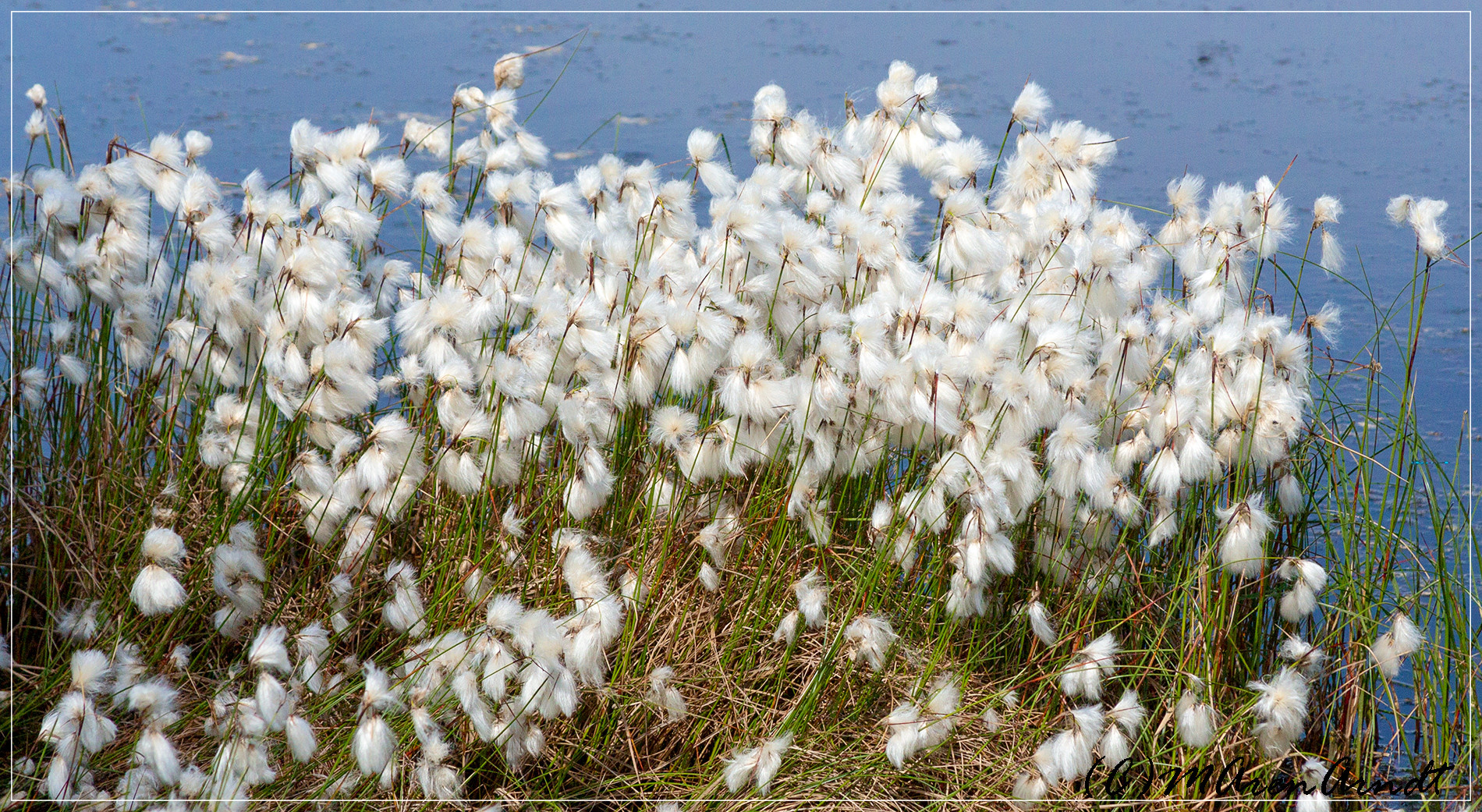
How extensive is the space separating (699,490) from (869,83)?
181 inches

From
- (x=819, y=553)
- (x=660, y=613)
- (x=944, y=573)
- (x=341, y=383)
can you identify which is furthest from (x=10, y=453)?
(x=944, y=573)

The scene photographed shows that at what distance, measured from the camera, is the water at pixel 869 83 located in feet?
17.7

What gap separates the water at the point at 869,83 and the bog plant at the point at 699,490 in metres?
2.36

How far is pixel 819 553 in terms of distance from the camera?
7.02ft

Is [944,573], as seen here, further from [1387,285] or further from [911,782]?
[1387,285]

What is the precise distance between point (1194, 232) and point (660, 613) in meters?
1.26

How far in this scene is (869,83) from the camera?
639cm

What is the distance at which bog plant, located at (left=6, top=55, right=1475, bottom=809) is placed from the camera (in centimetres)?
188
